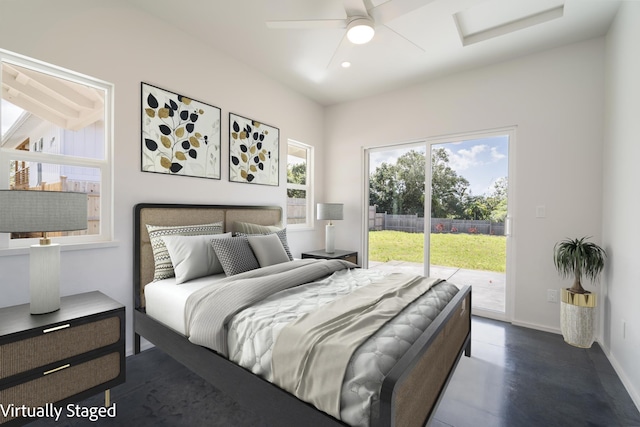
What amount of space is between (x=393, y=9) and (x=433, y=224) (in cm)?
259

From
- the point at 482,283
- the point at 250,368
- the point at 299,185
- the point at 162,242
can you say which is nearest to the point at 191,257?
the point at 162,242

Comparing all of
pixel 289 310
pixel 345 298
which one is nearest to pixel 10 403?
pixel 289 310

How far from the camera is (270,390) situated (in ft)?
4.61

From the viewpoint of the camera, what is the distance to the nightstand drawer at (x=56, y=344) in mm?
1484

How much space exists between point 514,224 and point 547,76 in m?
1.58

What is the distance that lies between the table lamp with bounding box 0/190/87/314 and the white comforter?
3.65 ft

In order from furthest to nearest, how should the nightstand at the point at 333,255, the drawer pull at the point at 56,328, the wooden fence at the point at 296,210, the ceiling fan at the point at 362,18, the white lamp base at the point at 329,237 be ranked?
the wooden fence at the point at 296,210
the white lamp base at the point at 329,237
the nightstand at the point at 333,255
the ceiling fan at the point at 362,18
the drawer pull at the point at 56,328

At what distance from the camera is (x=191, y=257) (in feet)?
7.78

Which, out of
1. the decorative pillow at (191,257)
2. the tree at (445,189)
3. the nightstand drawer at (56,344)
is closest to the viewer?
the nightstand drawer at (56,344)

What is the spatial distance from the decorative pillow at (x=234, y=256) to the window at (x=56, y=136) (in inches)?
35.2

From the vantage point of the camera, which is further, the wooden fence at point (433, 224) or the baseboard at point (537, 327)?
the wooden fence at point (433, 224)

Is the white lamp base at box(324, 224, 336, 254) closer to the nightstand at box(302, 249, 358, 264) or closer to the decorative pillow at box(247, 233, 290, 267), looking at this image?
the nightstand at box(302, 249, 358, 264)

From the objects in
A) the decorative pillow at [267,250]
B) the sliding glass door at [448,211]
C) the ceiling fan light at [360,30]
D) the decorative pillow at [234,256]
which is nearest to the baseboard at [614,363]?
the sliding glass door at [448,211]

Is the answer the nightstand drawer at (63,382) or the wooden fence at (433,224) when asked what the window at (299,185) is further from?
the nightstand drawer at (63,382)
